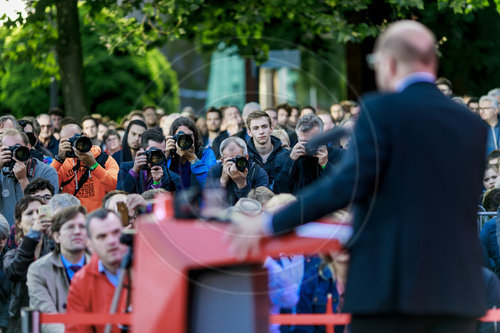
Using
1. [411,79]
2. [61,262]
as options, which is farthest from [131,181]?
[411,79]

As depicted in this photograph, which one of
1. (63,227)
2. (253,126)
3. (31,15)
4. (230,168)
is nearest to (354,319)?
(63,227)

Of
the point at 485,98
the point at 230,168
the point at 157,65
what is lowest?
the point at 230,168

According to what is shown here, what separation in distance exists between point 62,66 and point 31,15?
1.16m

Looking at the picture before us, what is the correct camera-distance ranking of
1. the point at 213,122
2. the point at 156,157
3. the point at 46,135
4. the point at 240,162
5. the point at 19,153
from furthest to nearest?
the point at 46,135 < the point at 213,122 < the point at 19,153 < the point at 156,157 < the point at 240,162

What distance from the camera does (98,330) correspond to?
552 cm

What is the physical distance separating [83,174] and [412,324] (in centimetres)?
A: 607

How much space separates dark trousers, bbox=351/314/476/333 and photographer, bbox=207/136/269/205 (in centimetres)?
391

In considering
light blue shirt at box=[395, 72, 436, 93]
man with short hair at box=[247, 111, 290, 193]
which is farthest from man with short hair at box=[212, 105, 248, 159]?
light blue shirt at box=[395, 72, 436, 93]

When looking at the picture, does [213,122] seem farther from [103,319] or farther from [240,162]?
[103,319]

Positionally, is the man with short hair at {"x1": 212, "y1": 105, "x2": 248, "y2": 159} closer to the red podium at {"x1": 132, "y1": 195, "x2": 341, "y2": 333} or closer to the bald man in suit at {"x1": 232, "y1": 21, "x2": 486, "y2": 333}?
the red podium at {"x1": 132, "y1": 195, "x2": 341, "y2": 333}

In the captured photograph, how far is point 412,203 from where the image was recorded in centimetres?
400

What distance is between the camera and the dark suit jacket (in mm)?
4000

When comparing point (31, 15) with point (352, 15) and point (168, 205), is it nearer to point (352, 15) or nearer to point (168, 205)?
point (352, 15)

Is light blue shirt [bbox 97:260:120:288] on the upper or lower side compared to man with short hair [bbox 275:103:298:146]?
lower
